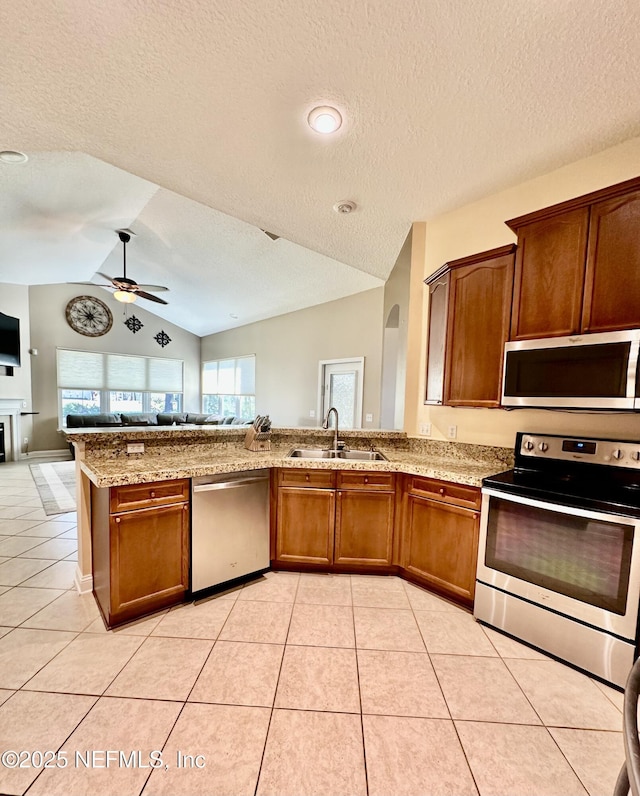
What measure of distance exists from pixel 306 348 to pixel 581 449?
475 cm

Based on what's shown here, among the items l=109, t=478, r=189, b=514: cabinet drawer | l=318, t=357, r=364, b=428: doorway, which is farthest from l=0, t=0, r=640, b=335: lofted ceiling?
l=318, t=357, r=364, b=428: doorway

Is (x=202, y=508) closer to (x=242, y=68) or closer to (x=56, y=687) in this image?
(x=56, y=687)

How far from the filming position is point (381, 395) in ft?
15.8

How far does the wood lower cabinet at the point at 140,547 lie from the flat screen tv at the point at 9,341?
18.3 feet

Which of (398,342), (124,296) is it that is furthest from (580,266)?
(124,296)

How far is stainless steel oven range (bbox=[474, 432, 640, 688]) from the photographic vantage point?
4.99ft

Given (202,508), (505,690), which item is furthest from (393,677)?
(202,508)

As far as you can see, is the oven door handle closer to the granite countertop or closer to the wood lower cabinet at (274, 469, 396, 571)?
the granite countertop

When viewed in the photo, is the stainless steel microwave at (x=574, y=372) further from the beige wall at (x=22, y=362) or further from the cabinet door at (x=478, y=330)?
the beige wall at (x=22, y=362)

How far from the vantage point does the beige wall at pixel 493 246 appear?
1953 mm

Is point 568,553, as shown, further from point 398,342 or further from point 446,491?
point 398,342

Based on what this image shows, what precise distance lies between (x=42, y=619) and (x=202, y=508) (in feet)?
3.55

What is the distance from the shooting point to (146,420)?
310 inches

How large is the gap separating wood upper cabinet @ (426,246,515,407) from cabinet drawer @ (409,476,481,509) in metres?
0.57
